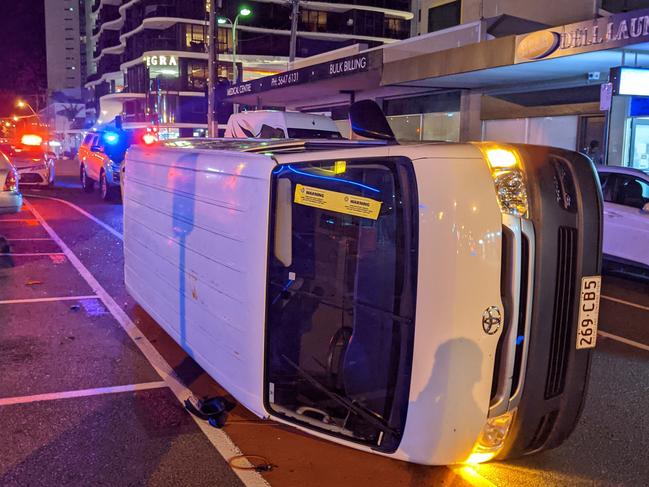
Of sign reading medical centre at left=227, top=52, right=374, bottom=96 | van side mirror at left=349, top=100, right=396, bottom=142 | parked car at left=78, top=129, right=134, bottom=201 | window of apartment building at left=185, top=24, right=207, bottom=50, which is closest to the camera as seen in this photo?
van side mirror at left=349, top=100, right=396, bottom=142

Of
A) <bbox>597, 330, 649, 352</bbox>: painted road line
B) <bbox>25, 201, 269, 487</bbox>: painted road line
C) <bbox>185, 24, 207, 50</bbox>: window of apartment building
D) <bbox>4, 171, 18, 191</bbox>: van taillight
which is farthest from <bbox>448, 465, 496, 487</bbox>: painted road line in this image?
<bbox>185, 24, 207, 50</bbox>: window of apartment building

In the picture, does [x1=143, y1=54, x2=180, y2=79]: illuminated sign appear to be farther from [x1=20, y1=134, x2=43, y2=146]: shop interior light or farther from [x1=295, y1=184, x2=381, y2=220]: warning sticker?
[x1=295, y1=184, x2=381, y2=220]: warning sticker

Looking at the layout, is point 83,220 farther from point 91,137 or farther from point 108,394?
point 108,394

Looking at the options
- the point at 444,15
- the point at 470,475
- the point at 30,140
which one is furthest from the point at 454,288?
the point at 444,15

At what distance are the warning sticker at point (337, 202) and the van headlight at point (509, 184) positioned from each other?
24.6 inches

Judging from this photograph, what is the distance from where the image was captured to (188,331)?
5152 mm

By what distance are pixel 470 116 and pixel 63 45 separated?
118090mm

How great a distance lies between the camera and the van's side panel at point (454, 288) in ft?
10.5

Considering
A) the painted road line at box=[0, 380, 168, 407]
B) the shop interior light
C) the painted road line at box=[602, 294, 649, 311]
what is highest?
the shop interior light

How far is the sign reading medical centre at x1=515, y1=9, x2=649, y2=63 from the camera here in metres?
11.3

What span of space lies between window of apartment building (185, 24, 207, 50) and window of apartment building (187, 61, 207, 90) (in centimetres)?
176

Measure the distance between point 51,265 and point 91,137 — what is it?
13.0 m

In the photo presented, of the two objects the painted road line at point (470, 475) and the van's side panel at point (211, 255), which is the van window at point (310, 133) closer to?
the van's side panel at point (211, 255)

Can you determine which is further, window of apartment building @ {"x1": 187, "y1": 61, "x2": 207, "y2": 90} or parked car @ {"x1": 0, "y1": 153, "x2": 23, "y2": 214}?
window of apartment building @ {"x1": 187, "y1": 61, "x2": 207, "y2": 90}
